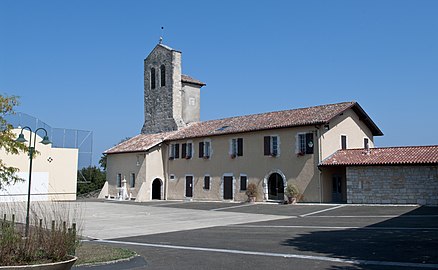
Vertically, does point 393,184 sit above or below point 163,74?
below

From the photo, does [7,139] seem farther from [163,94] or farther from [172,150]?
[163,94]

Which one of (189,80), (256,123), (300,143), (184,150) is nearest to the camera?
(300,143)

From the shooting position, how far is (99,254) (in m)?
9.13

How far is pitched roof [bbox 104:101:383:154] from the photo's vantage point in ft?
83.8

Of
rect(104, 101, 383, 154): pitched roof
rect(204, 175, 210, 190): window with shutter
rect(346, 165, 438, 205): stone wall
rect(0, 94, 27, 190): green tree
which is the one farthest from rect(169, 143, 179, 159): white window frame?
rect(0, 94, 27, 190): green tree

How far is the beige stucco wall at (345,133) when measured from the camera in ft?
81.9

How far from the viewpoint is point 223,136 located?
30.0m

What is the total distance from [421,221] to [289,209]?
7.81 metres

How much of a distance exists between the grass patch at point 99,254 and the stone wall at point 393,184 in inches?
647

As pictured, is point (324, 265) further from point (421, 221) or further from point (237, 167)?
point (237, 167)

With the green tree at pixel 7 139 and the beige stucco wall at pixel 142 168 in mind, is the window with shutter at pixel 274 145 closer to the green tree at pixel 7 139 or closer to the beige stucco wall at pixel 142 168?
the beige stucco wall at pixel 142 168

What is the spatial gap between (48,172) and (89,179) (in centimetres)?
903

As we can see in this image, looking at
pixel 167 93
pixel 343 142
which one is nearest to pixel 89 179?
pixel 167 93

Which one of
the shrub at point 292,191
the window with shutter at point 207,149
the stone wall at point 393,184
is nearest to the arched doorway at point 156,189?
the window with shutter at point 207,149
